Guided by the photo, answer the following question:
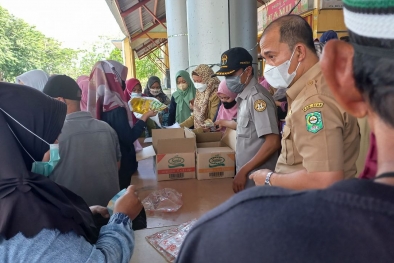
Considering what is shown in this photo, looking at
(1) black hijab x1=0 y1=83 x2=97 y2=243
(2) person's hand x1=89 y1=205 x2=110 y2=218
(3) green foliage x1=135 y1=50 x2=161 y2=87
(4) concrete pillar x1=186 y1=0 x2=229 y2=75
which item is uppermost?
(3) green foliage x1=135 y1=50 x2=161 y2=87

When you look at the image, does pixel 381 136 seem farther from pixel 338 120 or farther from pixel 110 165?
pixel 110 165

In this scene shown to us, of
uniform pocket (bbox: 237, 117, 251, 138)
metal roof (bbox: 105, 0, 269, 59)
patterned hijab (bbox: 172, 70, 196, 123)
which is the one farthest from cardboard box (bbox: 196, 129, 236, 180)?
metal roof (bbox: 105, 0, 269, 59)

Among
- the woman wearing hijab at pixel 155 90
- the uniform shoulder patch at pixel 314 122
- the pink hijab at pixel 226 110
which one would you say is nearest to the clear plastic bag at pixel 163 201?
the uniform shoulder patch at pixel 314 122

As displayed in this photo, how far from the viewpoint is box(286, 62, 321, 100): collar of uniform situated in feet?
4.13

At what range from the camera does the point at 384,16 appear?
0.35 meters

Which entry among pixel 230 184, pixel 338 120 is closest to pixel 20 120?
pixel 338 120

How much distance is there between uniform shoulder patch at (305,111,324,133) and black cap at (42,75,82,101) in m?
1.34

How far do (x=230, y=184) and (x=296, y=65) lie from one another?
93 centimetres

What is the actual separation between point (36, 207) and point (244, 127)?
1.31m

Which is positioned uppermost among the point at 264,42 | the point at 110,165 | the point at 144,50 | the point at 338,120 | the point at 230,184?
the point at 144,50

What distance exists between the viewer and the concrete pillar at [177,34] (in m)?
6.66

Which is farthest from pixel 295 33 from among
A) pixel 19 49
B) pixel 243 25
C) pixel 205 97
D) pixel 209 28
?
pixel 19 49

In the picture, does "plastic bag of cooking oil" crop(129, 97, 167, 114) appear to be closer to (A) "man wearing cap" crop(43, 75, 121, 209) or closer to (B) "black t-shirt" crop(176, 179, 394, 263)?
(A) "man wearing cap" crop(43, 75, 121, 209)

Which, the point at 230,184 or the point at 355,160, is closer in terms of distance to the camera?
the point at 355,160
